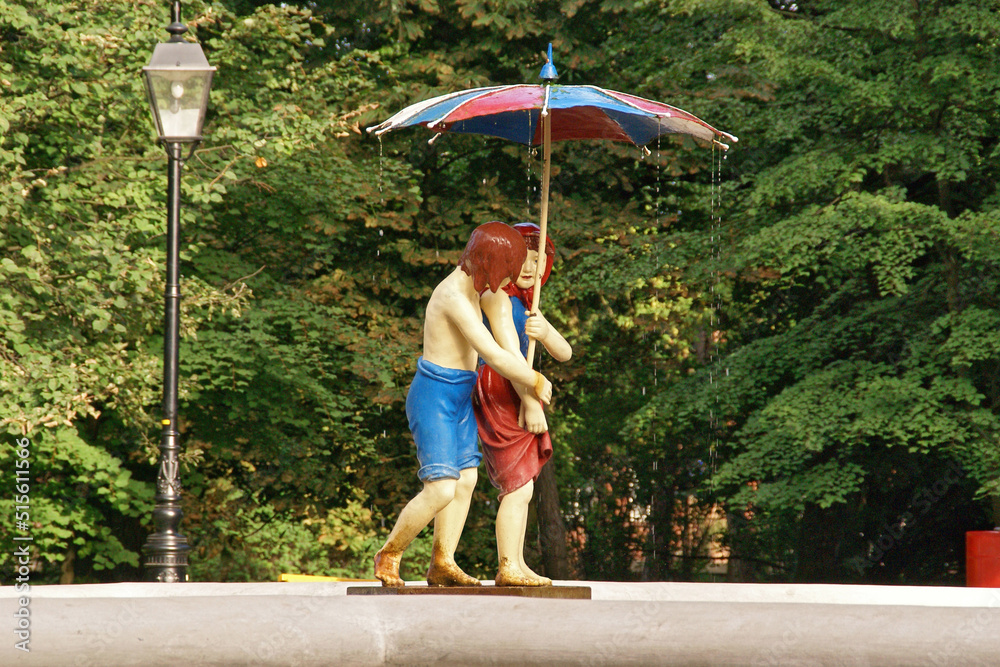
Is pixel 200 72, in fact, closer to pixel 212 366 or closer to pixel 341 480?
pixel 212 366

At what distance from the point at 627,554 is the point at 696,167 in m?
5.39

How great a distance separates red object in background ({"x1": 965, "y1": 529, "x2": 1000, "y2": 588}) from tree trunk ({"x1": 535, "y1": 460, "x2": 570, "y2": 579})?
613 centimetres

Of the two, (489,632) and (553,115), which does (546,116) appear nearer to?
(553,115)

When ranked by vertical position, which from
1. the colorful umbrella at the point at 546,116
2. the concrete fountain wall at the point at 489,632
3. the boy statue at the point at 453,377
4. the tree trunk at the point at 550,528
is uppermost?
the colorful umbrella at the point at 546,116

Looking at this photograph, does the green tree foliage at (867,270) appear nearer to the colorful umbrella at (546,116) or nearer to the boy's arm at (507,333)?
the colorful umbrella at (546,116)

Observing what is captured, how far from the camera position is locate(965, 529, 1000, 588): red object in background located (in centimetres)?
860

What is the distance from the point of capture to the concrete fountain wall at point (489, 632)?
10.3 feet

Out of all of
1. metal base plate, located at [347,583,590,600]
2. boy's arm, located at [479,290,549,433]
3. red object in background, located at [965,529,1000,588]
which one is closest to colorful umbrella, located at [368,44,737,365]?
boy's arm, located at [479,290,549,433]

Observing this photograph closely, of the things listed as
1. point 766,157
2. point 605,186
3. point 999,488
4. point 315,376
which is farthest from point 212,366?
point 999,488

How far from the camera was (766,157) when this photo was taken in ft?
45.5

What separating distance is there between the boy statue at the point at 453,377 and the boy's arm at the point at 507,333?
0.06 meters

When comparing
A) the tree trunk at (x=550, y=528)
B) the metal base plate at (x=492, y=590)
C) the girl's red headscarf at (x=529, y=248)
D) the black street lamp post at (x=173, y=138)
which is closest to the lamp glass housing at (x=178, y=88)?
the black street lamp post at (x=173, y=138)

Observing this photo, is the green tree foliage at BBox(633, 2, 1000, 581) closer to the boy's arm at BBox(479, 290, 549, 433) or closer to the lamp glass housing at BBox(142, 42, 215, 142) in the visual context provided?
the lamp glass housing at BBox(142, 42, 215, 142)

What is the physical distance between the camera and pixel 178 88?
7371mm
